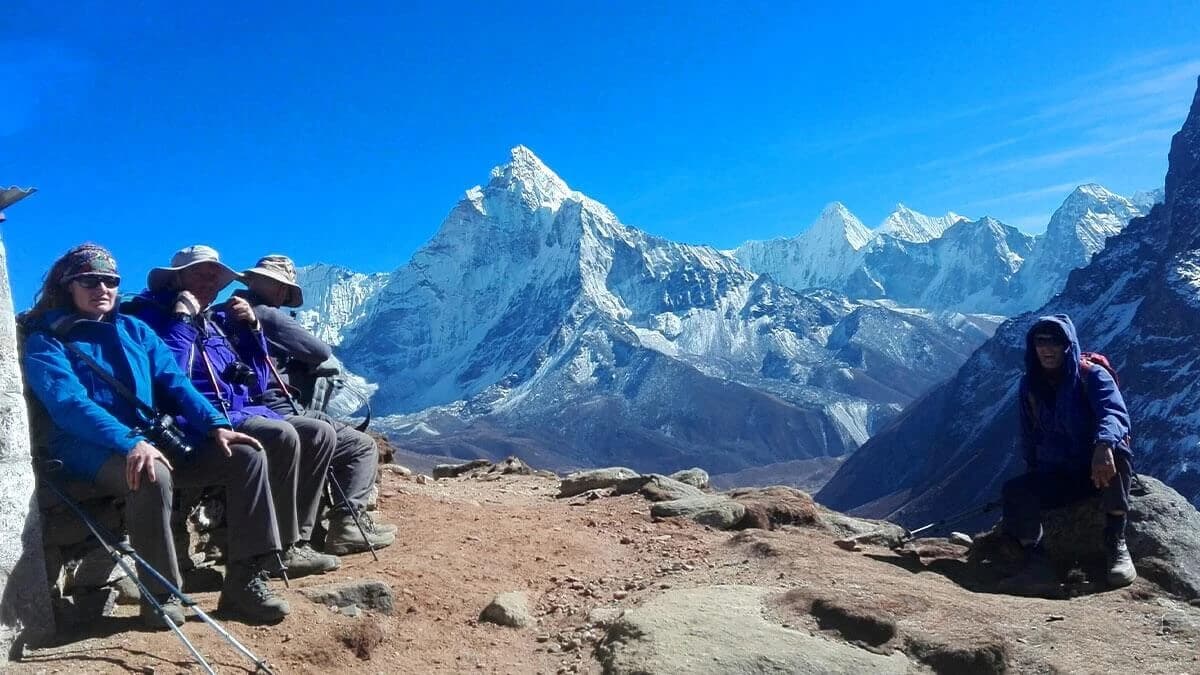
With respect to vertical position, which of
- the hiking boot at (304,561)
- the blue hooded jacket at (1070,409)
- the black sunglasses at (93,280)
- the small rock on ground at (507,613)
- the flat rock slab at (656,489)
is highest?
the blue hooded jacket at (1070,409)

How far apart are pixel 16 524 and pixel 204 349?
210 cm

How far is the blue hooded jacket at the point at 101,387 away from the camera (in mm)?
6047

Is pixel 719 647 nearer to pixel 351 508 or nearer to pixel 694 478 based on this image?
pixel 351 508

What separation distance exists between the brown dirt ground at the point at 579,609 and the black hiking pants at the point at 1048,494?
0.85 m

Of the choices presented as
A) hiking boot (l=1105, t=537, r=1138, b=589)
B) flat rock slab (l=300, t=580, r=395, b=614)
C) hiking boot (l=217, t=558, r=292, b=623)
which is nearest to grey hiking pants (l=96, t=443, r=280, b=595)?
hiking boot (l=217, t=558, r=292, b=623)

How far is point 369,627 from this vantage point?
6.86 meters

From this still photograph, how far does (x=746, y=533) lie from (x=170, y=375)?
21.9ft

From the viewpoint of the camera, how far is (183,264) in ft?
25.5

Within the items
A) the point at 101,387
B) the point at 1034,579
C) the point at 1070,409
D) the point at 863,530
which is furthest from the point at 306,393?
the point at 1070,409

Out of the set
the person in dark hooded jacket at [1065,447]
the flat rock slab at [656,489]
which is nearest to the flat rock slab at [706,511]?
the flat rock slab at [656,489]

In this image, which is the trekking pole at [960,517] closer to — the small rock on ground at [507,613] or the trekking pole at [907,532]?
the trekking pole at [907,532]

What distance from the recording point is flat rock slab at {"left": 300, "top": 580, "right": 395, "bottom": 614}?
7.15m

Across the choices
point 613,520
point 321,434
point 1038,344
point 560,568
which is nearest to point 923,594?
point 1038,344

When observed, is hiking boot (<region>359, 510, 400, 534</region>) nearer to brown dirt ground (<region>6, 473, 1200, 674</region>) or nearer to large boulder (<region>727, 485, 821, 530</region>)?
brown dirt ground (<region>6, 473, 1200, 674</region>)
